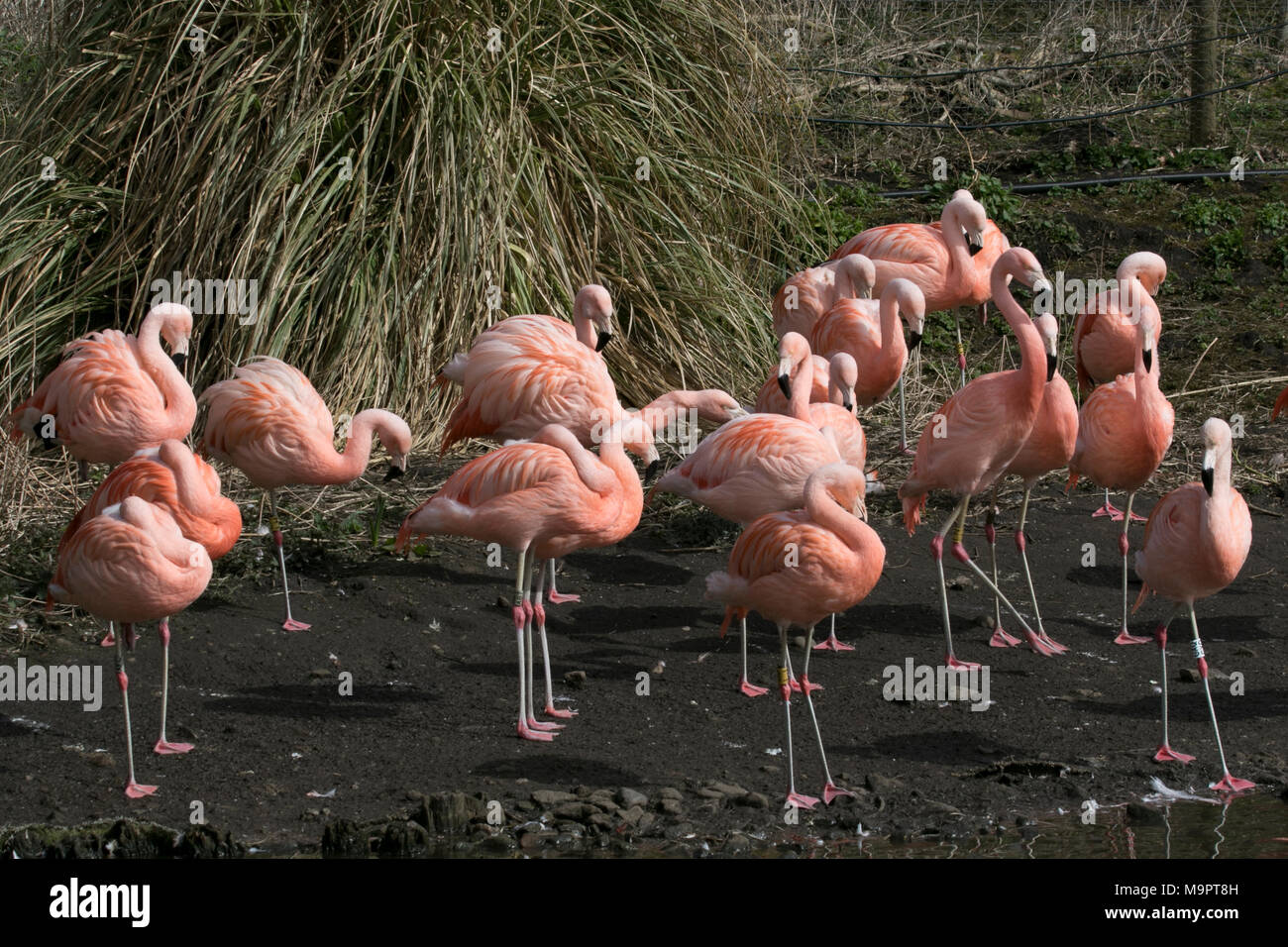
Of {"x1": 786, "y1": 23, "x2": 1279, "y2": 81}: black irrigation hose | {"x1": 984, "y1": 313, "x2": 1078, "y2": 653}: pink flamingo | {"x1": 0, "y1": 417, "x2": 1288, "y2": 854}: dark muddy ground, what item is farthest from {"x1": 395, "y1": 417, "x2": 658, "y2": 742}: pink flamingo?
{"x1": 786, "y1": 23, "x2": 1279, "y2": 81}: black irrigation hose

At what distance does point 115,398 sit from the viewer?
6.89 meters

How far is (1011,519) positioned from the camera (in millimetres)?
8031

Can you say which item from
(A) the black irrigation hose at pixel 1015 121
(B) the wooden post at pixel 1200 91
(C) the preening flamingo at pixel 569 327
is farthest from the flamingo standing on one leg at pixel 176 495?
(B) the wooden post at pixel 1200 91

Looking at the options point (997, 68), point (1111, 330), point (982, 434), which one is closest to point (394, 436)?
point (982, 434)

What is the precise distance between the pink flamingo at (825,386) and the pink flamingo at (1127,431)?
102 centimetres

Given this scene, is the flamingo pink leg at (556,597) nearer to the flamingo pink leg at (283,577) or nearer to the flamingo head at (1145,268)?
the flamingo pink leg at (283,577)

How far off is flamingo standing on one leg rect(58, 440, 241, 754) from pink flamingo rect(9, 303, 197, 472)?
1116 mm

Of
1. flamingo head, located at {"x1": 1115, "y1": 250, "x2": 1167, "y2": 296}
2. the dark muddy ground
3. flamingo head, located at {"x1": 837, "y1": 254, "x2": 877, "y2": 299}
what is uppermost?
flamingo head, located at {"x1": 837, "y1": 254, "x2": 877, "y2": 299}

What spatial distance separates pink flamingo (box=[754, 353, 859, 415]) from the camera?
7.03 meters

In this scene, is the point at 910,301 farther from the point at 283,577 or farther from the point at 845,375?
the point at 283,577

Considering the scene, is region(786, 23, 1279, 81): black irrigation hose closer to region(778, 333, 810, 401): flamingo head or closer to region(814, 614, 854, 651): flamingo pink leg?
region(778, 333, 810, 401): flamingo head

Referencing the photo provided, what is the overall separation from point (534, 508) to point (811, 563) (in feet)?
3.74

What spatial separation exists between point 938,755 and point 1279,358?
550cm

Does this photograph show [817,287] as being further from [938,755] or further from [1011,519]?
[938,755]
